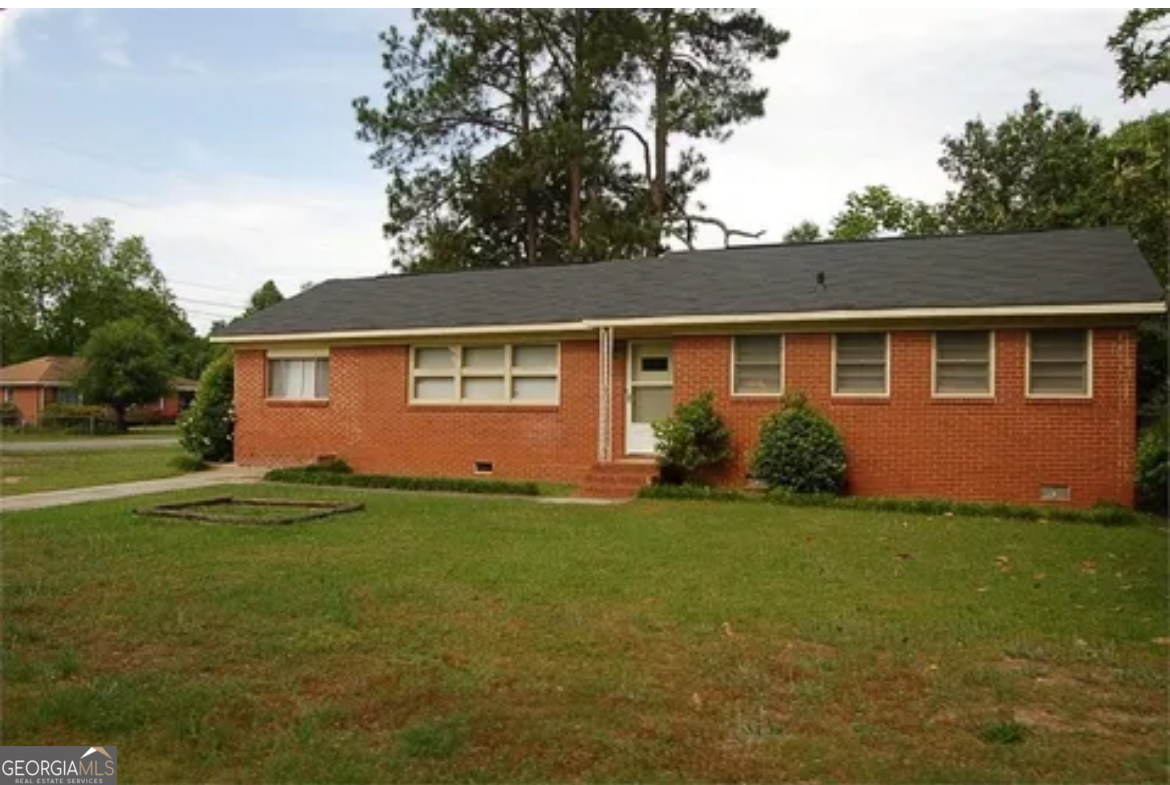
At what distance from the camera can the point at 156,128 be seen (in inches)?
742

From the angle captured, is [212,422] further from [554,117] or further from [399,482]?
[554,117]

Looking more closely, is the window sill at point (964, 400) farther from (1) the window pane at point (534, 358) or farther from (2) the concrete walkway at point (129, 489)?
(2) the concrete walkway at point (129, 489)

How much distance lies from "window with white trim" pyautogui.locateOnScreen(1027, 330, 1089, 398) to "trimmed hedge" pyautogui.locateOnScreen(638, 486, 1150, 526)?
1.71 meters

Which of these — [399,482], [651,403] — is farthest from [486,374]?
[651,403]

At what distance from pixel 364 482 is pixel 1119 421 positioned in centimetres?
1193

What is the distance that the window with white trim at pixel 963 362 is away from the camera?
13.1 metres

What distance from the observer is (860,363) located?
13.9 metres

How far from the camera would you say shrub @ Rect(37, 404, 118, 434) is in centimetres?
4475

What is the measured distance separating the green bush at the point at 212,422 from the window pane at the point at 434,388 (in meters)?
5.15

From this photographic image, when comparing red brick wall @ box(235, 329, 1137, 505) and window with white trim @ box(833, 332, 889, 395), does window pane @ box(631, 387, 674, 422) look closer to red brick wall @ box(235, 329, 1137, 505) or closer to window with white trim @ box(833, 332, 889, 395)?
red brick wall @ box(235, 329, 1137, 505)

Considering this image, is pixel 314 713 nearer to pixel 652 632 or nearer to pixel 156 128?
pixel 652 632

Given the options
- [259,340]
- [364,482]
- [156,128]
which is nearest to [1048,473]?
[364,482]

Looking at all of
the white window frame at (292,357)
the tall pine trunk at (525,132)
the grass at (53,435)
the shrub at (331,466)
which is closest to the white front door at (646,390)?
the shrub at (331,466)

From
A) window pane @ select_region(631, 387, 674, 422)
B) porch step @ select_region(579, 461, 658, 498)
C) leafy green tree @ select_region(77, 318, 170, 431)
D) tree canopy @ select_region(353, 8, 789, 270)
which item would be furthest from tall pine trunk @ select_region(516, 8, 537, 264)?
leafy green tree @ select_region(77, 318, 170, 431)
